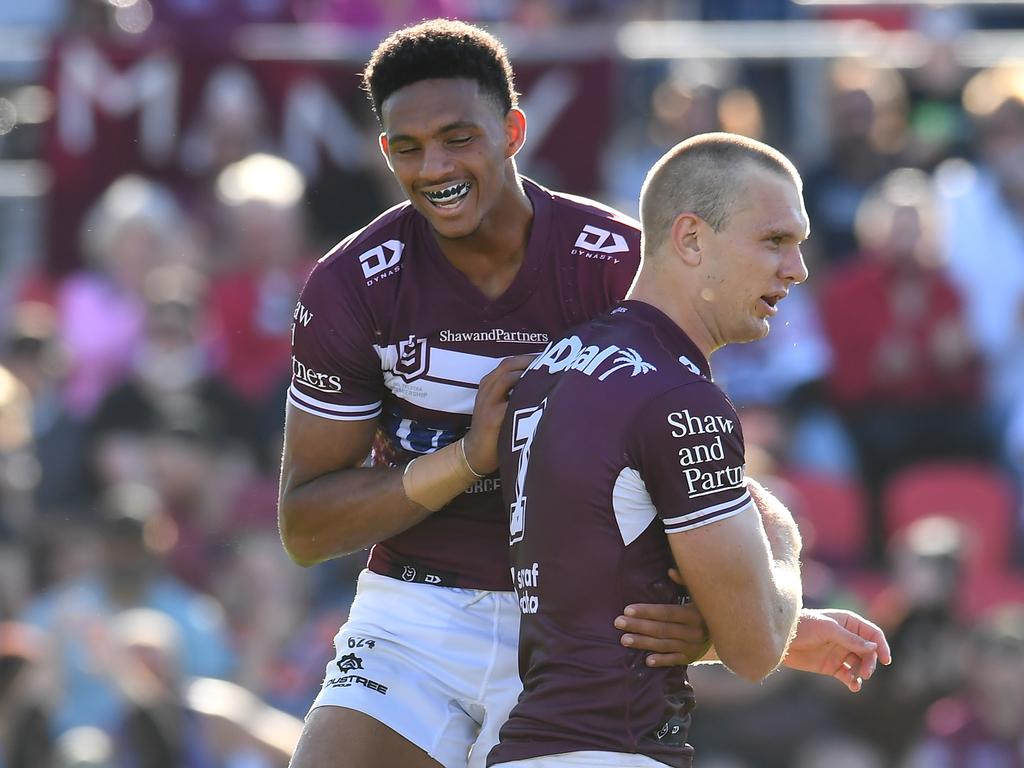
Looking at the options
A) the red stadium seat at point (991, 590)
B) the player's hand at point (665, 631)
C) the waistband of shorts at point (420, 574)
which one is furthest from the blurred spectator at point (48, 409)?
the player's hand at point (665, 631)

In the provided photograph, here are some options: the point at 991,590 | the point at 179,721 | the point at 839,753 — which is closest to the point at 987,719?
the point at 839,753

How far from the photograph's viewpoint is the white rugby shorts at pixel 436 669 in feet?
16.1

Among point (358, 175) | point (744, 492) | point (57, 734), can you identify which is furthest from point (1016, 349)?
point (744, 492)

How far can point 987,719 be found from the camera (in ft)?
31.6

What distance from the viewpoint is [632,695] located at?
4.28 metres

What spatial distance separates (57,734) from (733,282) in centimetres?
598

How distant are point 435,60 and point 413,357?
0.77m

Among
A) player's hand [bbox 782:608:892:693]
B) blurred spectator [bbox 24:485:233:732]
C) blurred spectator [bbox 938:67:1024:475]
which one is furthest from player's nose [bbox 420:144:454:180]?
blurred spectator [bbox 938:67:1024:475]

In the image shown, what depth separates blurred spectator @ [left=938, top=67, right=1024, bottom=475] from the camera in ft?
36.0

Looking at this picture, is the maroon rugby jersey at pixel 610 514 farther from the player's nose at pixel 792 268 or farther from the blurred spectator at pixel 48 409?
the blurred spectator at pixel 48 409

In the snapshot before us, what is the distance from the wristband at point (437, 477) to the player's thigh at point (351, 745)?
0.58 meters

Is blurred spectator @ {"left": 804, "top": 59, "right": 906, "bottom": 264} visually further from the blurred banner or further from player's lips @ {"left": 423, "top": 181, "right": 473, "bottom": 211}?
player's lips @ {"left": 423, "top": 181, "right": 473, "bottom": 211}

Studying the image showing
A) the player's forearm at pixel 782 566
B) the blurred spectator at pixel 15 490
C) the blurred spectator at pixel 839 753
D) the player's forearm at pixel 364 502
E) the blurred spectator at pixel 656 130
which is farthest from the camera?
the blurred spectator at pixel 656 130

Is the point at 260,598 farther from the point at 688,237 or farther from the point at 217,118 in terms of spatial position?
the point at 688,237
